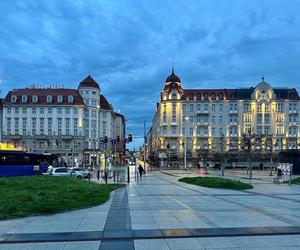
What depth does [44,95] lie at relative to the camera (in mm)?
123500

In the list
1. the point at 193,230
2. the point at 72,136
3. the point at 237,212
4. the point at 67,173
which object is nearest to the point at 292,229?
the point at 193,230

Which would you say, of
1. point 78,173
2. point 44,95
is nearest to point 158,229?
point 78,173

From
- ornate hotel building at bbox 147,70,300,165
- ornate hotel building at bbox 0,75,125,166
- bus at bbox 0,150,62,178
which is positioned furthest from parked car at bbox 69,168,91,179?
ornate hotel building at bbox 147,70,300,165

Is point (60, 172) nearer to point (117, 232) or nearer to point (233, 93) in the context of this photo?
point (117, 232)

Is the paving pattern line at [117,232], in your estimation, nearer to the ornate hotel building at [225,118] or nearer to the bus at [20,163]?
the bus at [20,163]

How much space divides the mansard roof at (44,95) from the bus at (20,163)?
67948 mm

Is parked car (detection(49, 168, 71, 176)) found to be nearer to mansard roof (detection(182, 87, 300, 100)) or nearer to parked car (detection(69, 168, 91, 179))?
parked car (detection(69, 168, 91, 179))

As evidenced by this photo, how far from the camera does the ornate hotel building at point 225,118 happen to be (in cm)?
12562

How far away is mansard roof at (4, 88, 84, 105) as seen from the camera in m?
122

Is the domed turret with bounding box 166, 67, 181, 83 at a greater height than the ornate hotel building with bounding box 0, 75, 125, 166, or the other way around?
the domed turret with bounding box 166, 67, 181, 83

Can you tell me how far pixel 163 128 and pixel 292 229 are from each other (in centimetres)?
11840

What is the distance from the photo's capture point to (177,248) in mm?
9133

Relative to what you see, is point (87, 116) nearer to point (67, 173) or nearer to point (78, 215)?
point (67, 173)

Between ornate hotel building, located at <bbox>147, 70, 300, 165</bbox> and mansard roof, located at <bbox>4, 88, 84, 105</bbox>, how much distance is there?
27.6 m
